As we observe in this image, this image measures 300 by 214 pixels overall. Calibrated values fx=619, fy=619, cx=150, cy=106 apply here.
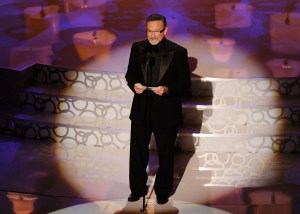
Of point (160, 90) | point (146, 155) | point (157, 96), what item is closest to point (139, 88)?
point (160, 90)

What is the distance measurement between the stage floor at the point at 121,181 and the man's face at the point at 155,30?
1.52m

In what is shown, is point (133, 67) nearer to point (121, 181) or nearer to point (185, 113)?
point (121, 181)

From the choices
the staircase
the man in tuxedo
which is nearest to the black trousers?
the man in tuxedo

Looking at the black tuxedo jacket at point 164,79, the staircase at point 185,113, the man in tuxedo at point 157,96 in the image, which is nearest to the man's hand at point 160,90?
the man in tuxedo at point 157,96

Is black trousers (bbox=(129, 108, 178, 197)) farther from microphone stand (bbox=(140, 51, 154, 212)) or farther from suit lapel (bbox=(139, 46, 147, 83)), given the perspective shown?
suit lapel (bbox=(139, 46, 147, 83))

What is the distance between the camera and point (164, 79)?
203 inches

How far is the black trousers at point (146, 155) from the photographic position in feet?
17.4

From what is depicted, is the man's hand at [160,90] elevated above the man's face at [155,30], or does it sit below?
below

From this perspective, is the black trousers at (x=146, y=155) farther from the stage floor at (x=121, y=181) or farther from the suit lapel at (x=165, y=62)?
the suit lapel at (x=165, y=62)

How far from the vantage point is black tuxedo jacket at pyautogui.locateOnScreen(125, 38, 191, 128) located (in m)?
5.17

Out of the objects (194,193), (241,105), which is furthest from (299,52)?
(194,193)

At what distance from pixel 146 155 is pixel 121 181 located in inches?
30.1

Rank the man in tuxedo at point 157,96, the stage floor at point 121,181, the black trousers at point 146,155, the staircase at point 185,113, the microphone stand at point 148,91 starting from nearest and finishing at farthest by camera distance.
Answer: the microphone stand at point 148,91 < the man in tuxedo at point 157,96 < the black trousers at point 146,155 < the stage floor at point 121,181 < the staircase at point 185,113

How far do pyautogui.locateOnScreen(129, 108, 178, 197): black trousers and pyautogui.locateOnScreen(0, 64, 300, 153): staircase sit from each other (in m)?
1.20
